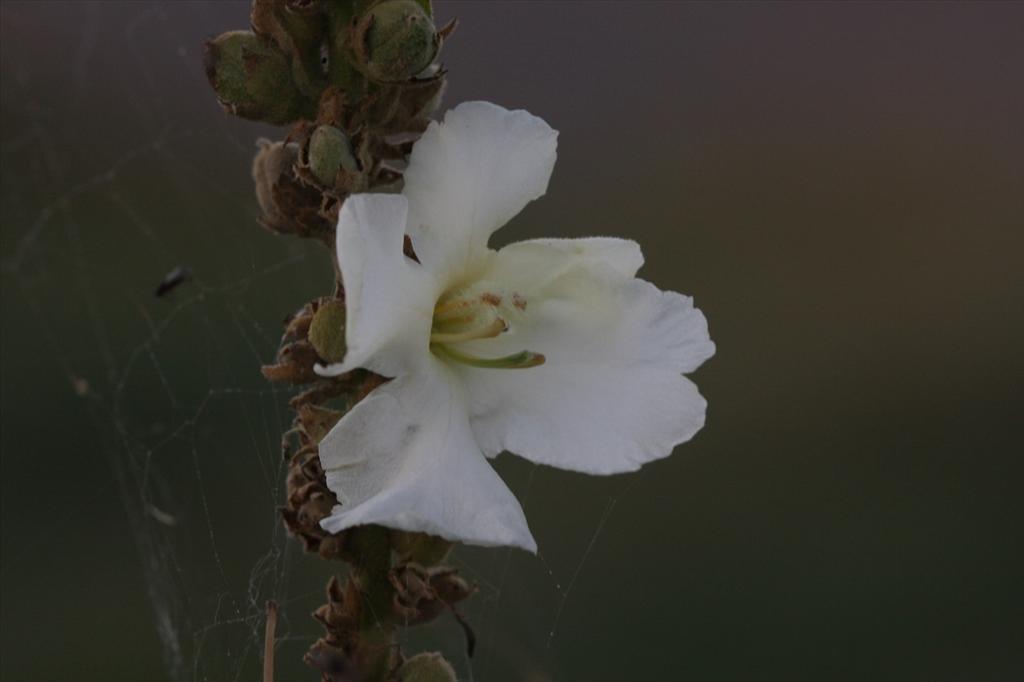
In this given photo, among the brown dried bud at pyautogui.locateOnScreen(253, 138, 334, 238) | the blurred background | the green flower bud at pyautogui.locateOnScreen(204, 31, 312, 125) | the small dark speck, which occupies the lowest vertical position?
the blurred background

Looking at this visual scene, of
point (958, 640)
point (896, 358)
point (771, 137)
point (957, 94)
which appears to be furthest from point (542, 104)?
point (958, 640)

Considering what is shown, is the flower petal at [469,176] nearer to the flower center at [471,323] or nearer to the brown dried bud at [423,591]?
the flower center at [471,323]

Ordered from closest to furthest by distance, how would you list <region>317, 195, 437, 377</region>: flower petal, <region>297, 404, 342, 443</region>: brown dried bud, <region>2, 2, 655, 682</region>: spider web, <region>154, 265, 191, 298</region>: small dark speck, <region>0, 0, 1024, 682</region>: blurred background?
<region>317, 195, 437, 377</region>: flower petal → <region>297, 404, 342, 443</region>: brown dried bud → <region>154, 265, 191, 298</region>: small dark speck → <region>2, 2, 655, 682</region>: spider web → <region>0, 0, 1024, 682</region>: blurred background

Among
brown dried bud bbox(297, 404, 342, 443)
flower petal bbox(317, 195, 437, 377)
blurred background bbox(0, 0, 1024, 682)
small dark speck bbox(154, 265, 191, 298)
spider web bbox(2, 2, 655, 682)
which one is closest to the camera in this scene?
flower petal bbox(317, 195, 437, 377)

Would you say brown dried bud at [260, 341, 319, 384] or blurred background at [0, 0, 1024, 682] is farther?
blurred background at [0, 0, 1024, 682]

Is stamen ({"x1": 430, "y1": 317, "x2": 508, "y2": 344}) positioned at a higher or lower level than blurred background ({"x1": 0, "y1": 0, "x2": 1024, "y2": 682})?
higher

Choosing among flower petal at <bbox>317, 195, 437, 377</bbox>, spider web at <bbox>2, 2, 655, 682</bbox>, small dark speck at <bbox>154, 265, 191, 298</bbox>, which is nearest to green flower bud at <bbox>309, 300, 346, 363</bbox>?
flower petal at <bbox>317, 195, 437, 377</bbox>

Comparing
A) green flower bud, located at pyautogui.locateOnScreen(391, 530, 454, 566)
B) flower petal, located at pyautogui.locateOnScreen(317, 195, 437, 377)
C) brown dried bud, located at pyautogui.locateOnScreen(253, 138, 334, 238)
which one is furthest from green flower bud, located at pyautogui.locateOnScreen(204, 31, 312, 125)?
green flower bud, located at pyautogui.locateOnScreen(391, 530, 454, 566)

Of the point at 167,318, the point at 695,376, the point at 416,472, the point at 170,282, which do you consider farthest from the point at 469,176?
the point at 695,376

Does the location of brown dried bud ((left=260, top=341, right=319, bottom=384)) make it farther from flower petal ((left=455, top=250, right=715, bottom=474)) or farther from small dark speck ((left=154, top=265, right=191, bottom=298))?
small dark speck ((left=154, top=265, right=191, bottom=298))
